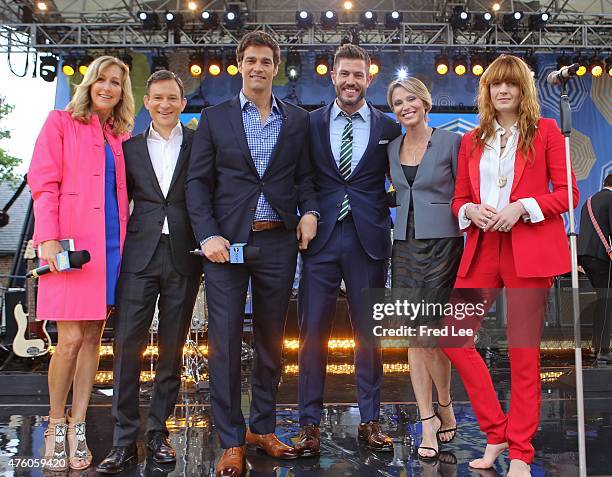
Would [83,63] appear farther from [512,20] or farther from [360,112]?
[360,112]

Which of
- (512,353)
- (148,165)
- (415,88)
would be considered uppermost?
(415,88)

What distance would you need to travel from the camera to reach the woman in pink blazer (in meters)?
2.67

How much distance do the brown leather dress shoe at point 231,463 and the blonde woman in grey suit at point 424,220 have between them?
0.85m

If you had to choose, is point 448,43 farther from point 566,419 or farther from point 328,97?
point 566,419

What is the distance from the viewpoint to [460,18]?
28.8 feet

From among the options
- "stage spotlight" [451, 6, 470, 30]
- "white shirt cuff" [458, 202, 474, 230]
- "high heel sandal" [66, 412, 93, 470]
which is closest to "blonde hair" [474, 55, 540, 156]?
"white shirt cuff" [458, 202, 474, 230]

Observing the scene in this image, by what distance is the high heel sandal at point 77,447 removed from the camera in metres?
2.68

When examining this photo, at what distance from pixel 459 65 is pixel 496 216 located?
25.2ft

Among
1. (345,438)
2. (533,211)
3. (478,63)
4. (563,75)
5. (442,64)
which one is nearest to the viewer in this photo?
(533,211)

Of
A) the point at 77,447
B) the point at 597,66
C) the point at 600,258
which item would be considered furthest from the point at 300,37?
the point at 77,447

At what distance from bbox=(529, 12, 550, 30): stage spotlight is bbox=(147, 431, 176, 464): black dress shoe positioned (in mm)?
8226

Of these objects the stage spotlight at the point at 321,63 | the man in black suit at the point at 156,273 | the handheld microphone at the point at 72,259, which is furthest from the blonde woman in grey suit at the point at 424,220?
the stage spotlight at the point at 321,63

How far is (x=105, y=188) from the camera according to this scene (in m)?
2.80

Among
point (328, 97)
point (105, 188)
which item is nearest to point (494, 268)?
point (105, 188)
